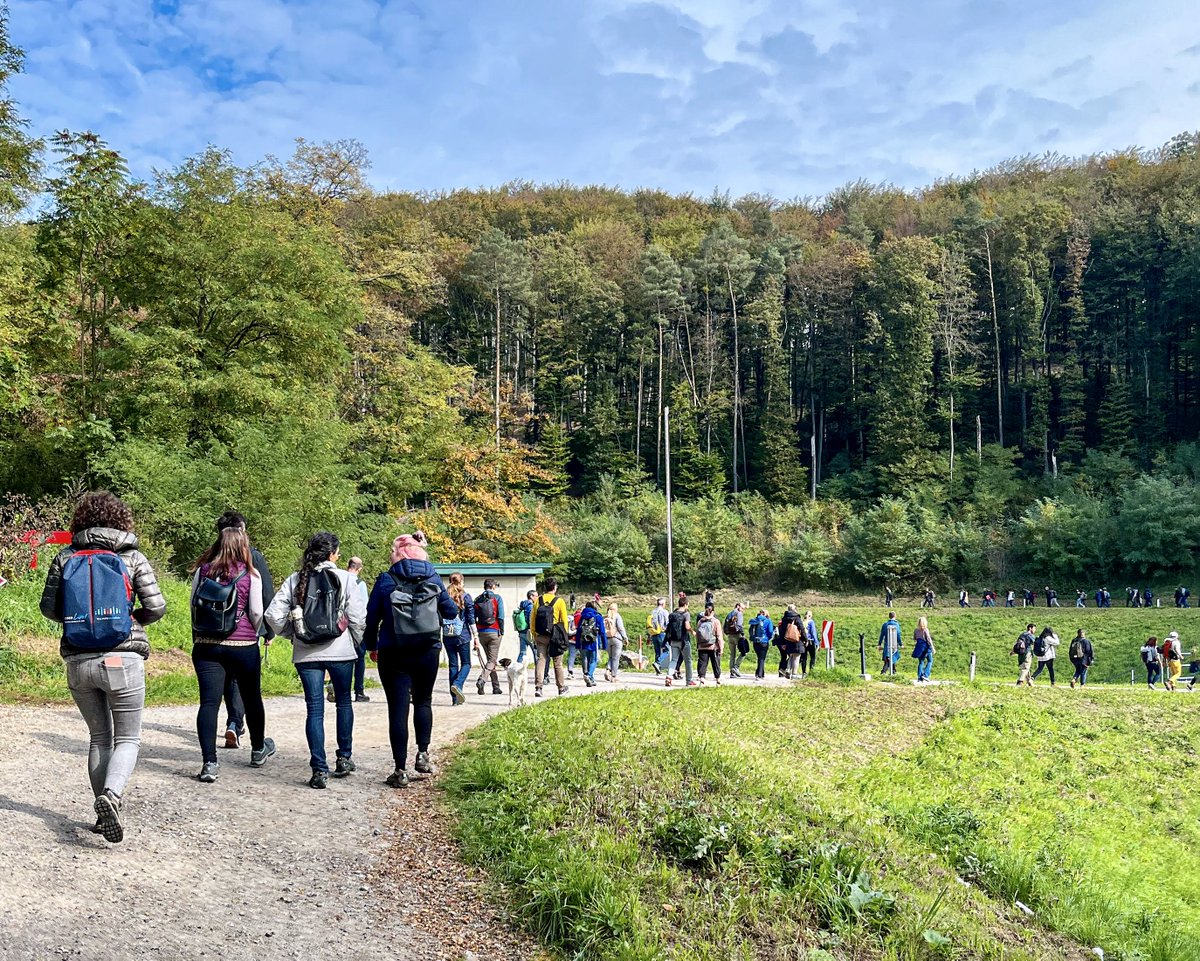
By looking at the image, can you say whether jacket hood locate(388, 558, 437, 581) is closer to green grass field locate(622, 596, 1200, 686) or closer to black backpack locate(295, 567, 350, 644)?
black backpack locate(295, 567, 350, 644)

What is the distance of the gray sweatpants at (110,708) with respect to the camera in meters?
5.37

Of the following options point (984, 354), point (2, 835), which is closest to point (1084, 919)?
point (2, 835)

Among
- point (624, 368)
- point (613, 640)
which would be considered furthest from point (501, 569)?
point (624, 368)

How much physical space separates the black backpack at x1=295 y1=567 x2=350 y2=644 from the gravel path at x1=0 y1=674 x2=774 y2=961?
3.72 ft

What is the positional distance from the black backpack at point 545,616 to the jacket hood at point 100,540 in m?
9.54

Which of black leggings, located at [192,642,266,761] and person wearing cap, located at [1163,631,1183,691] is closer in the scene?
black leggings, located at [192,642,266,761]

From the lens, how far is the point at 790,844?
6023 mm

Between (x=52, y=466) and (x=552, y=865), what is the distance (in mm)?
23522

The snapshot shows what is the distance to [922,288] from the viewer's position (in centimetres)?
7194

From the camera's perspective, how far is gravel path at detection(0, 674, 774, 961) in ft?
14.5

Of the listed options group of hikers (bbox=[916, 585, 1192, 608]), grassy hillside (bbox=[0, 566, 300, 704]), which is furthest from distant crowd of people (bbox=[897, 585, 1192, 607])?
grassy hillside (bbox=[0, 566, 300, 704])

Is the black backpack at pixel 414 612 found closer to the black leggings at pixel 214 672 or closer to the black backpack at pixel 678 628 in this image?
the black leggings at pixel 214 672

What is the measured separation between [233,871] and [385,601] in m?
2.30

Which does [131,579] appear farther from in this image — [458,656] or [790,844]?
[458,656]
